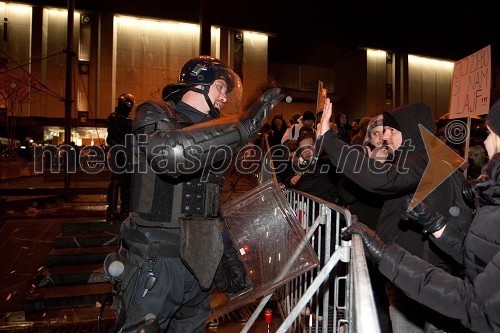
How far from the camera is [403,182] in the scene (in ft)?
9.36

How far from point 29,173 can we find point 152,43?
989 cm

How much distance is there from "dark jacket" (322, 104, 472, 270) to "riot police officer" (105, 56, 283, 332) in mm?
871

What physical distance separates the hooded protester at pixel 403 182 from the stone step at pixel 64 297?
365 centimetres

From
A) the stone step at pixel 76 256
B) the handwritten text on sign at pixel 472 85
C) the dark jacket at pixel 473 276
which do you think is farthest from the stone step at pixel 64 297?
the handwritten text on sign at pixel 472 85

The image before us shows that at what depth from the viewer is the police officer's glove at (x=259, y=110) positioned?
2346 mm

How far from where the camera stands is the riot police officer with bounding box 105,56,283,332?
2193 mm

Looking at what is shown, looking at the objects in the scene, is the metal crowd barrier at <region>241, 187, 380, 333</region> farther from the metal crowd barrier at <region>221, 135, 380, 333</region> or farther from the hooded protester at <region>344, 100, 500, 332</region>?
the hooded protester at <region>344, 100, 500, 332</region>

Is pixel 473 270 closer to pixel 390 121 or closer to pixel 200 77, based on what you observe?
pixel 390 121

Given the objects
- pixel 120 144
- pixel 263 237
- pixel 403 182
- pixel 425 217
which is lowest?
pixel 263 237

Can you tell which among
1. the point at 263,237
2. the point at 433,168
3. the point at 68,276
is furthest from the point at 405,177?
the point at 68,276

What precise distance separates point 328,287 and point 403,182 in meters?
1.03

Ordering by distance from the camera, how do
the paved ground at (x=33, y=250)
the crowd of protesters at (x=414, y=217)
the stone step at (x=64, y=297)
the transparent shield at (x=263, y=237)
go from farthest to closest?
the stone step at (x=64, y=297)
the paved ground at (x=33, y=250)
the transparent shield at (x=263, y=237)
the crowd of protesters at (x=414, y=217)

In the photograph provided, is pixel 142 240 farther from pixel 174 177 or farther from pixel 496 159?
pixel 496 159

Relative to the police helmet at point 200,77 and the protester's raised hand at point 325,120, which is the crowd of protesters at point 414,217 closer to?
the protester's raised hand at point 325,120
